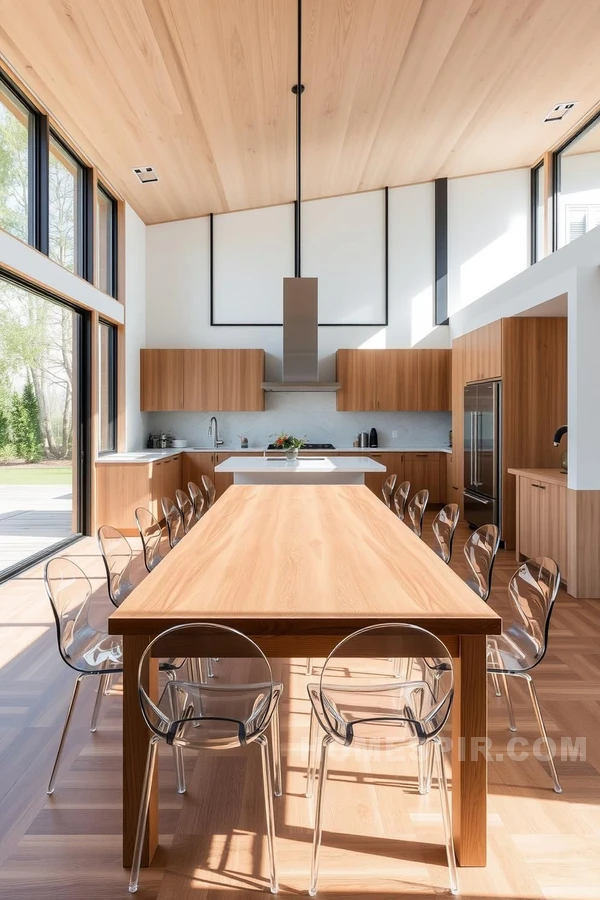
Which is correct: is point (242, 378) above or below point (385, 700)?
above

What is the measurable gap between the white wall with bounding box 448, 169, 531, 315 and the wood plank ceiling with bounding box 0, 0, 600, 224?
815 mm

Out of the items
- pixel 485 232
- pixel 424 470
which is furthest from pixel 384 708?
pixel 485 232

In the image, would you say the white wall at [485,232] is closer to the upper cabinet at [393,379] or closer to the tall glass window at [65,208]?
the upper cabinet at [393,379]

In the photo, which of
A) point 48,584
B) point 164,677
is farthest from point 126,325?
point 48,584

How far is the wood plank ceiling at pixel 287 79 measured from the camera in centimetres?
414

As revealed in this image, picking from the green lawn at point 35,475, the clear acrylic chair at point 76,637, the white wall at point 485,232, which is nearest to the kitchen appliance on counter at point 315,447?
the white wall at point 485,232

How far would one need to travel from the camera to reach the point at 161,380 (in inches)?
323

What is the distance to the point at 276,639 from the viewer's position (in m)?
1.75

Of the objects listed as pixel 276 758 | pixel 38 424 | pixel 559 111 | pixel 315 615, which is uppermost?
pixel 559 111

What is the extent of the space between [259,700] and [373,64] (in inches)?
202

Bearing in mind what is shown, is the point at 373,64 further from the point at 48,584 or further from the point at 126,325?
the point at 48,584

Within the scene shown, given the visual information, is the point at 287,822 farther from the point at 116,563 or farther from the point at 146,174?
the point at 146,174

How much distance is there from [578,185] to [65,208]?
542cm

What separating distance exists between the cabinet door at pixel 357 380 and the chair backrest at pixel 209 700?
6.59 metres
